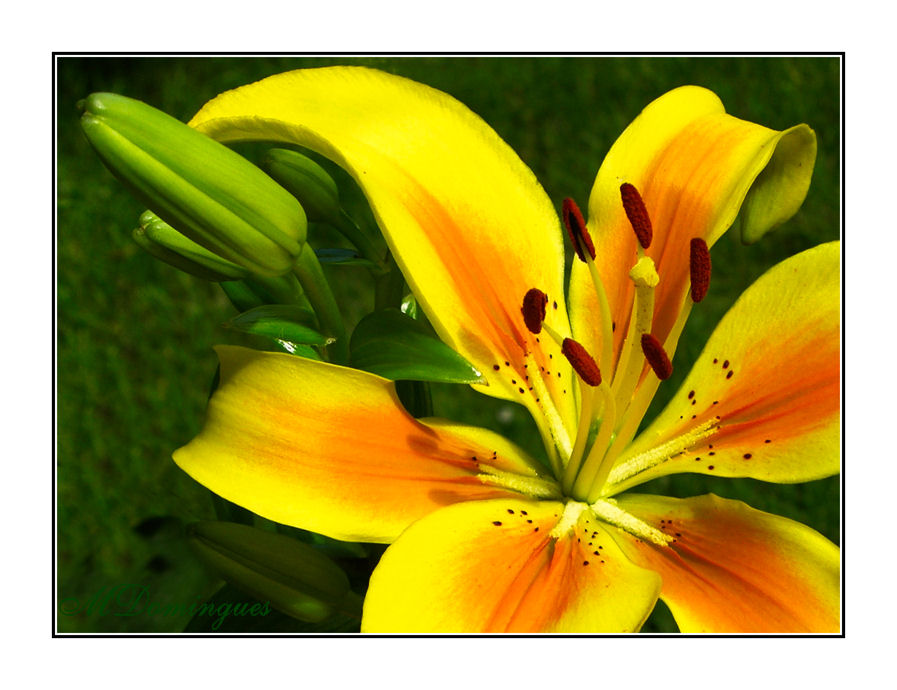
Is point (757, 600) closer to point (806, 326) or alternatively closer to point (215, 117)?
point (806, 326)

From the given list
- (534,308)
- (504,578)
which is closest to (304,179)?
(534,308)

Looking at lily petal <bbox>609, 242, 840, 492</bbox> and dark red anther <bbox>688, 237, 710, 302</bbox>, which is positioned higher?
dark red anther <bbox>688, 237, 710, 302</bbox>

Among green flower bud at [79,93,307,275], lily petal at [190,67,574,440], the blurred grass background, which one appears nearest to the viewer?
green flower bud at [79,93,307,275]

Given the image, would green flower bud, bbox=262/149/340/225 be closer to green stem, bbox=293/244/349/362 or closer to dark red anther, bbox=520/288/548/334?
green stem, bbox=293/244/349/362

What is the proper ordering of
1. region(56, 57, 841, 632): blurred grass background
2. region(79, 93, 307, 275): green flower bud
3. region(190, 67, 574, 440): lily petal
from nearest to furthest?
region(79, 93, 307, 275): green flower bud < region(190, 67, 574, 440): lily petal < region(56, 57, 841, 632): blurred grass background

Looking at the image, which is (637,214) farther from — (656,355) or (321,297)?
(321,297)

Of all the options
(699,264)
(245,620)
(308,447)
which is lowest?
(245,620)

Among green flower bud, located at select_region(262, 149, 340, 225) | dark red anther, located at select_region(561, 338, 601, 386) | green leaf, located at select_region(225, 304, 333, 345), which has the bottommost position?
dark red anther, located at select_region(561, 338, 601, 386)

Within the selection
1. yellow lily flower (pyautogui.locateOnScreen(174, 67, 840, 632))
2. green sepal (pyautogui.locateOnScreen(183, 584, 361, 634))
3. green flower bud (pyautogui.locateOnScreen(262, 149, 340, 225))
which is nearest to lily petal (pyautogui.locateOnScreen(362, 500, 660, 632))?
yellow lily flower (pyautogui.locateOnScreen(174, 67, 840, 632))

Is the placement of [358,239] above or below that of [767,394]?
Result: above
